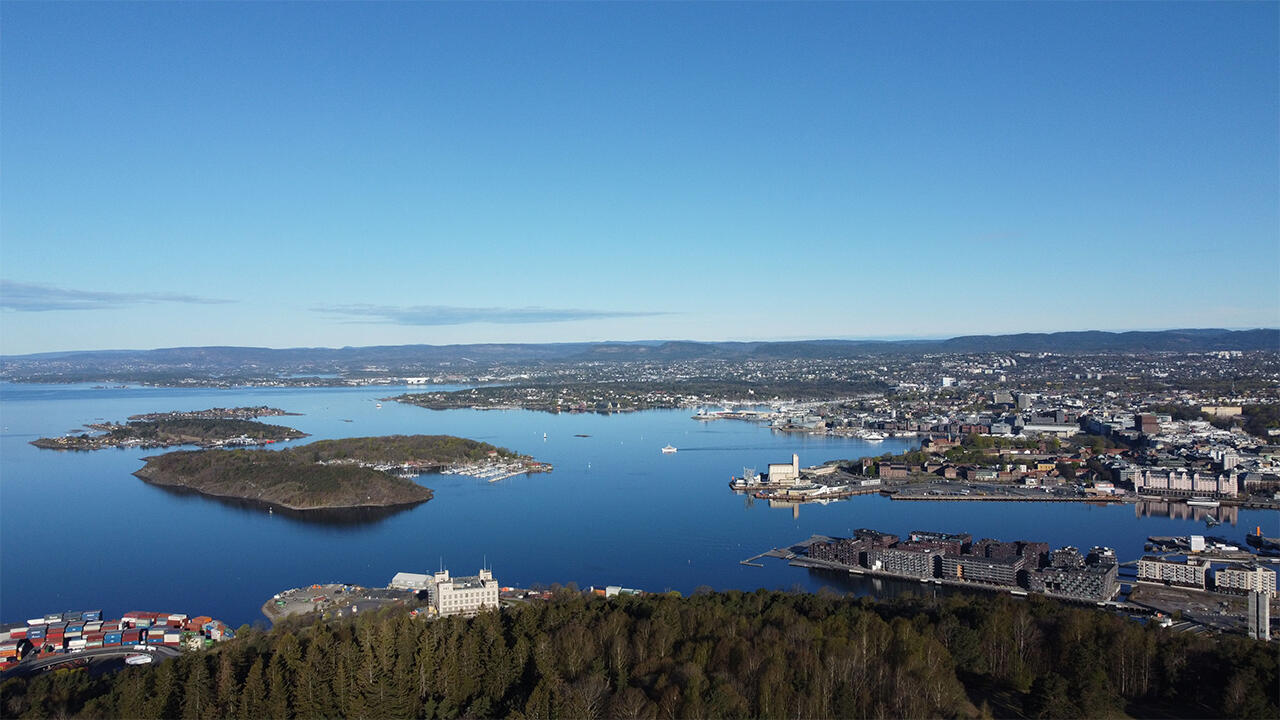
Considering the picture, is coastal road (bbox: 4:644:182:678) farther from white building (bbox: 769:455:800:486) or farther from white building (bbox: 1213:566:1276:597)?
white building (bbox: 769:455:800:486)

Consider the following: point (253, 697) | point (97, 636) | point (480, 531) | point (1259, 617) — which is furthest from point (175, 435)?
point (1259, 617)

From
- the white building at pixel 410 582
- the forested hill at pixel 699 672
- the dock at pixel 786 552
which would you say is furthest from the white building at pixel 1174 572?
the white building at pixel 410 582

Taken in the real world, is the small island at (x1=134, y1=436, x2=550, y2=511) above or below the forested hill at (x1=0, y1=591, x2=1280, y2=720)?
below

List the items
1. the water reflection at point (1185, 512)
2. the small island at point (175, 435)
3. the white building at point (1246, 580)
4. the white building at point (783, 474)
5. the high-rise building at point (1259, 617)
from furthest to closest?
the small island at point (175, 435)
the white building at point (783, 474)
the water reflection at point (1185, 512)
the white building at point (1246, 580)
the high-rise building at point (1259, 617)

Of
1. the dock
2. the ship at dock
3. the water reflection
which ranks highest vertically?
the dock

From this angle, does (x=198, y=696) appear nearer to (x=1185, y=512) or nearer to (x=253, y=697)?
(x=253, y=697)

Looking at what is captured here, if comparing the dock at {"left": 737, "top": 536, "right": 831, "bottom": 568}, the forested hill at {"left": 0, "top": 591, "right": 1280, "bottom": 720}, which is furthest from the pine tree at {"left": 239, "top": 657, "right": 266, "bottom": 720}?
the dock at {"left": 737, "top": 536, "right": 831, "bottom": 568}

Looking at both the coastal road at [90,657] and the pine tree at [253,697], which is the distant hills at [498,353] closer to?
the coastal road at [90,657]
